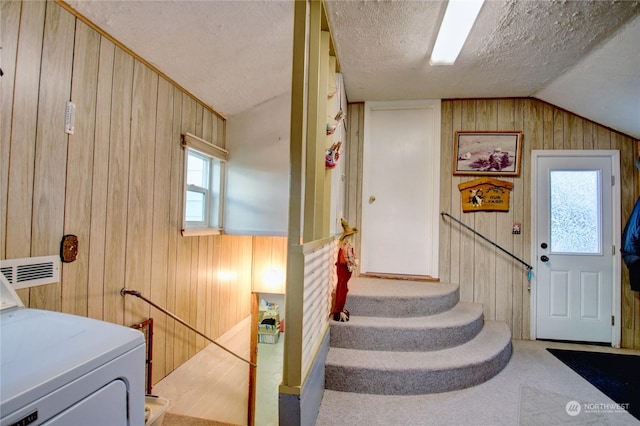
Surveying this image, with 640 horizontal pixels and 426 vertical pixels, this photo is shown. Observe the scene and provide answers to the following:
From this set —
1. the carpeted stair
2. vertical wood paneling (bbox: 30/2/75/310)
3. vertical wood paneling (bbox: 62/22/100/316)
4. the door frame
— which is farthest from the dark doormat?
vertical wood paneling (bbox: 30/2/75/310)

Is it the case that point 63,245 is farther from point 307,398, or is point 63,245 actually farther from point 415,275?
point 415,275

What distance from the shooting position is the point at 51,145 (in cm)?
147

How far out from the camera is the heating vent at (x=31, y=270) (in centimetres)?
129

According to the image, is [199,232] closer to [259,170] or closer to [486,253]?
[259,170]

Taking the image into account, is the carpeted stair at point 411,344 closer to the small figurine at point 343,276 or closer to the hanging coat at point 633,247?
the small figurine at point 343,276

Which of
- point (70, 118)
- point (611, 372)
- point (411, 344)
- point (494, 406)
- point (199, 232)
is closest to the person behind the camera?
point (70, 118)

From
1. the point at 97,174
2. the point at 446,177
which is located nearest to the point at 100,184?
the point at 97,174

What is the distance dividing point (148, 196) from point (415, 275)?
2892 mm

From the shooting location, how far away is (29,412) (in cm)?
64

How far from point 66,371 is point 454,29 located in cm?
278

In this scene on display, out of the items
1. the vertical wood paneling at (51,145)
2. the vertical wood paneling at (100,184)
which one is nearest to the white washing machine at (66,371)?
the vertical wood paneling at (51,145)

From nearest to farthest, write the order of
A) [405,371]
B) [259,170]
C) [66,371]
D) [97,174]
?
[66,371], [97,174], [405,371], [259,170]
